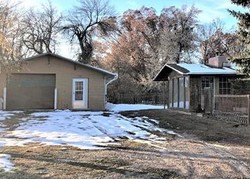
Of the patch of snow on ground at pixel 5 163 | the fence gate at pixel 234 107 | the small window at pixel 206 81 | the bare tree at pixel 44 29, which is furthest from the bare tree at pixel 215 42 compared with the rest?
the patch of snow on ground at pixel 5 163

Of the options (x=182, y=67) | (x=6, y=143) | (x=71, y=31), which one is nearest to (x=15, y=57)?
(x=6, y=143)

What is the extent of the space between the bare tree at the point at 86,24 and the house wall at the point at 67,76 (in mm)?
17111

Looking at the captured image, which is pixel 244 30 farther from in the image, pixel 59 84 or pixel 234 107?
pixel 59 84

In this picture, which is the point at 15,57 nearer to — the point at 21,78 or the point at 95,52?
the point at 21,78

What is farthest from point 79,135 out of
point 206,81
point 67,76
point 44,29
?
point 44,29

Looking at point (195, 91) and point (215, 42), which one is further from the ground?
point (215, 42)

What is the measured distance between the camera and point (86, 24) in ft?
143

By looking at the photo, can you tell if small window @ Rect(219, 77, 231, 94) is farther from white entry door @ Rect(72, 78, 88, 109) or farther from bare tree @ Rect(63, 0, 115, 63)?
bare tree @ Rect(63, 0, 115, 63)

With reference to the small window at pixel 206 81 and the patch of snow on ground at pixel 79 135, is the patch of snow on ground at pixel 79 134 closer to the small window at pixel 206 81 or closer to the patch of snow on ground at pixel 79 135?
the patch of snow on ground at pixel 79 135

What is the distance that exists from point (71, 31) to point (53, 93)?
19.6m

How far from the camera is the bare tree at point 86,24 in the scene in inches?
1663

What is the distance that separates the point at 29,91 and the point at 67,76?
2594mm

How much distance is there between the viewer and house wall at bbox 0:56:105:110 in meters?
23.4

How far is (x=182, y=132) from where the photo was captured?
1215 cm
